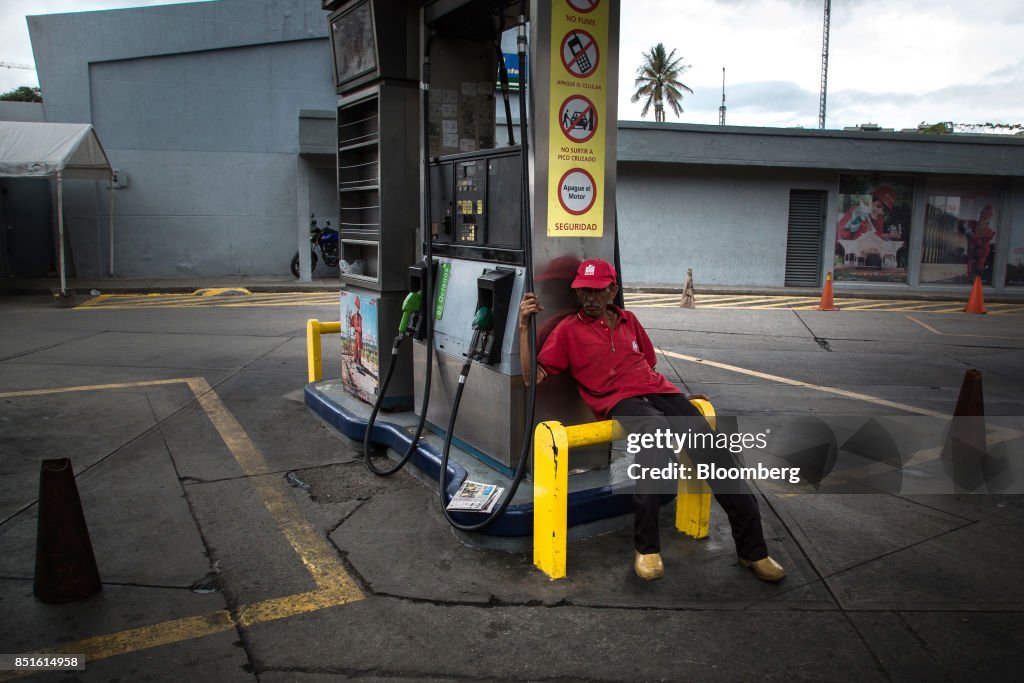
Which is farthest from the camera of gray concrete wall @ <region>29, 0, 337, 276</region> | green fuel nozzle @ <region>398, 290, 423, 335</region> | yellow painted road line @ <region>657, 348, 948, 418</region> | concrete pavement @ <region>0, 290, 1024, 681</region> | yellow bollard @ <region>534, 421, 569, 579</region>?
gray concrete wall @ <region>29, 0, 337, 276</region>

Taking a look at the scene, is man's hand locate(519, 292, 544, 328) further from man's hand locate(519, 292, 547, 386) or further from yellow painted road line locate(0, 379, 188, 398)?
yellow painted road line locate(0, 379, 188, 398)

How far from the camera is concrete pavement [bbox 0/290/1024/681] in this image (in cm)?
322

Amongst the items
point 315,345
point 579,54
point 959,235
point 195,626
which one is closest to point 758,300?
point 959,235

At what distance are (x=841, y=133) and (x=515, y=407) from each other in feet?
55.7

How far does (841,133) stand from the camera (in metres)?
18.7

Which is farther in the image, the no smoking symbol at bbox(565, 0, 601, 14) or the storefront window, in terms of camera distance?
the storefront window

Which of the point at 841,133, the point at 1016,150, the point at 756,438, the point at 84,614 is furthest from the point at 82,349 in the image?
the point at 1016,150

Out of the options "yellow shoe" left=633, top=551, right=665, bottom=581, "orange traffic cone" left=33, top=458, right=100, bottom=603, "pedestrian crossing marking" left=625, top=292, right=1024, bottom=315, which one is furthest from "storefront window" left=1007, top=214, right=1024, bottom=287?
"orange traffic cone" left=33, top=458, right=100, bottom=603

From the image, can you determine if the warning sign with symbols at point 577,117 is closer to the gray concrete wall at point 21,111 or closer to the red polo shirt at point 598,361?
the red polo shirt at point 598,361

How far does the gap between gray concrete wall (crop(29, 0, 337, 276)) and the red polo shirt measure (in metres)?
15.6

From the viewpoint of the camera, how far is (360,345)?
649 centimetres

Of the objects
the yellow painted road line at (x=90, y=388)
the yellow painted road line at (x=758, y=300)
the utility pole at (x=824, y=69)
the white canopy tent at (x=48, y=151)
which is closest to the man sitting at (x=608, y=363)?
the yellow painted road line at (x=90, y=388)

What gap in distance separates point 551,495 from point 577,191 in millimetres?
1830

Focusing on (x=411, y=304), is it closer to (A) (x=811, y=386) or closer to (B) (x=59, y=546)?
(B) (x=59, y=546)
